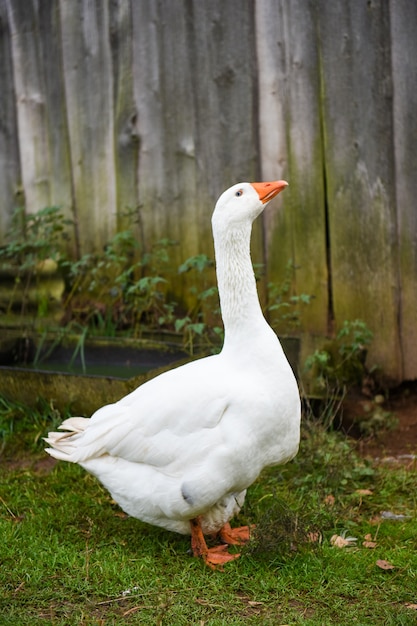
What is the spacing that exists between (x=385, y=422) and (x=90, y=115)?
3.33 meters

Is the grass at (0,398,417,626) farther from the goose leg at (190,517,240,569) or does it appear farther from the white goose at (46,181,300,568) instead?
the white goose at (46,181,300,568)

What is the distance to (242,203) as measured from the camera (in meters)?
3.45

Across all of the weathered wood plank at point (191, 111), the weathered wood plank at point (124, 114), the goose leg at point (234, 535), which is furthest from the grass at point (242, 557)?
the weathered wood plank at point (124, 114)

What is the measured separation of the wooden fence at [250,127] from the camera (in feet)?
16.0

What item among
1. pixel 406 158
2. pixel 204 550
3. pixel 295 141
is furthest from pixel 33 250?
pixel 204 550

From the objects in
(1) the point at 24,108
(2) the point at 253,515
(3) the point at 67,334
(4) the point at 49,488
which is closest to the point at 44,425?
(4) the point at 49,488

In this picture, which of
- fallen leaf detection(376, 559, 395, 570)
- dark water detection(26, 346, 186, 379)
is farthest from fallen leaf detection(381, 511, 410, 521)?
dark water detection(26, 346, 186, 379)

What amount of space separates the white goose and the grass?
0.21 m

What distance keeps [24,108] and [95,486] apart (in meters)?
3.68

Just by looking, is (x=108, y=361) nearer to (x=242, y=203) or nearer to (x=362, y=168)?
(x=362, y=168)

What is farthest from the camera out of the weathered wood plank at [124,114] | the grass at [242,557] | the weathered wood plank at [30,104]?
the weathered wood plank at [30,104]

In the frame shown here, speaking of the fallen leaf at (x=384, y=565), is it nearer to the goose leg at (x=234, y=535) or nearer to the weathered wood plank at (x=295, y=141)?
the goose leg at (x=234, y=535)

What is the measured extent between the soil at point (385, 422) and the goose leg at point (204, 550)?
131 cm

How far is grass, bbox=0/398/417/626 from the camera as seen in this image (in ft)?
9.76
